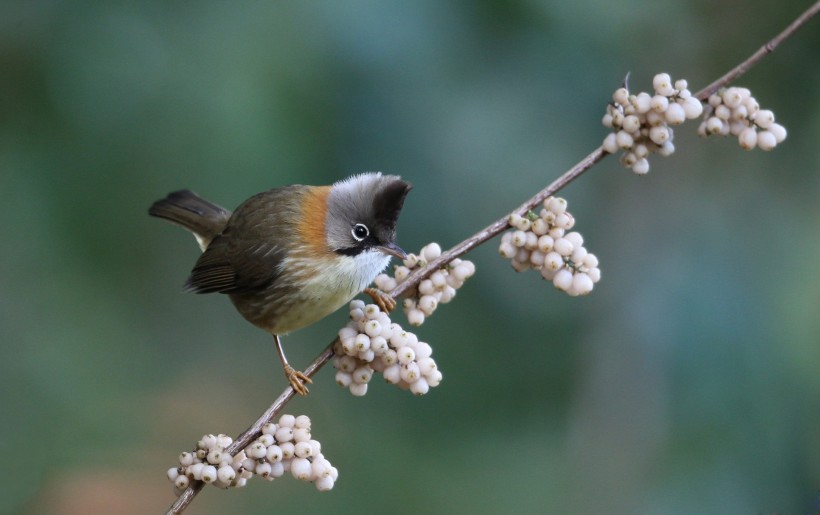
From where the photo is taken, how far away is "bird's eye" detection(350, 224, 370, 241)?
9.67 ft

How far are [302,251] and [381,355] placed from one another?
46.4 inches

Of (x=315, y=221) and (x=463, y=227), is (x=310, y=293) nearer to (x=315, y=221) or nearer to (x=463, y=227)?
(x=315, y=221)

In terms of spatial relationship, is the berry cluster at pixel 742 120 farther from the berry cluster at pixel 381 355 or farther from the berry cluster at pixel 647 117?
the berry cluster at pixel 381 355

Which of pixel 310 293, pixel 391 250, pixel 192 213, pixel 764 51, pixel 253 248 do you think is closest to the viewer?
pixel 764 51

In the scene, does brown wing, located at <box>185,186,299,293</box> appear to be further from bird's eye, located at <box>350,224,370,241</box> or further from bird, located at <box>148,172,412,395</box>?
bird's eye, located at <box>350,224,370,241</box>

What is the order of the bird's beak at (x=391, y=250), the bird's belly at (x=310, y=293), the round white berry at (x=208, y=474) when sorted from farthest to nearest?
the bird's belly at (x=310, y=293) → the bird's beak at (x=391, y=250) → the round white berry at (x=208, y=474)

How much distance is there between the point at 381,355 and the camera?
209 centimetres

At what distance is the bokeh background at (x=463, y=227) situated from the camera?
12.3ft

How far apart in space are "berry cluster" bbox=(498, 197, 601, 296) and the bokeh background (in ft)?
5.94

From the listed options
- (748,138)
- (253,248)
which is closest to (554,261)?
(748,138)

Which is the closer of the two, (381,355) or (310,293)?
(381,355)

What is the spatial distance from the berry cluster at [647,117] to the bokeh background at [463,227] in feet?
5.65

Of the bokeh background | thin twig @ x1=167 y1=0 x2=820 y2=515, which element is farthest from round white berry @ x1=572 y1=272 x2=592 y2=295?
the bokeh background

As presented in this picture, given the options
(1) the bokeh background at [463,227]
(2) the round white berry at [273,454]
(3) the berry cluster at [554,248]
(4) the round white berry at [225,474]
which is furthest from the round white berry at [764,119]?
(1) the bokeh background at [463,227]
